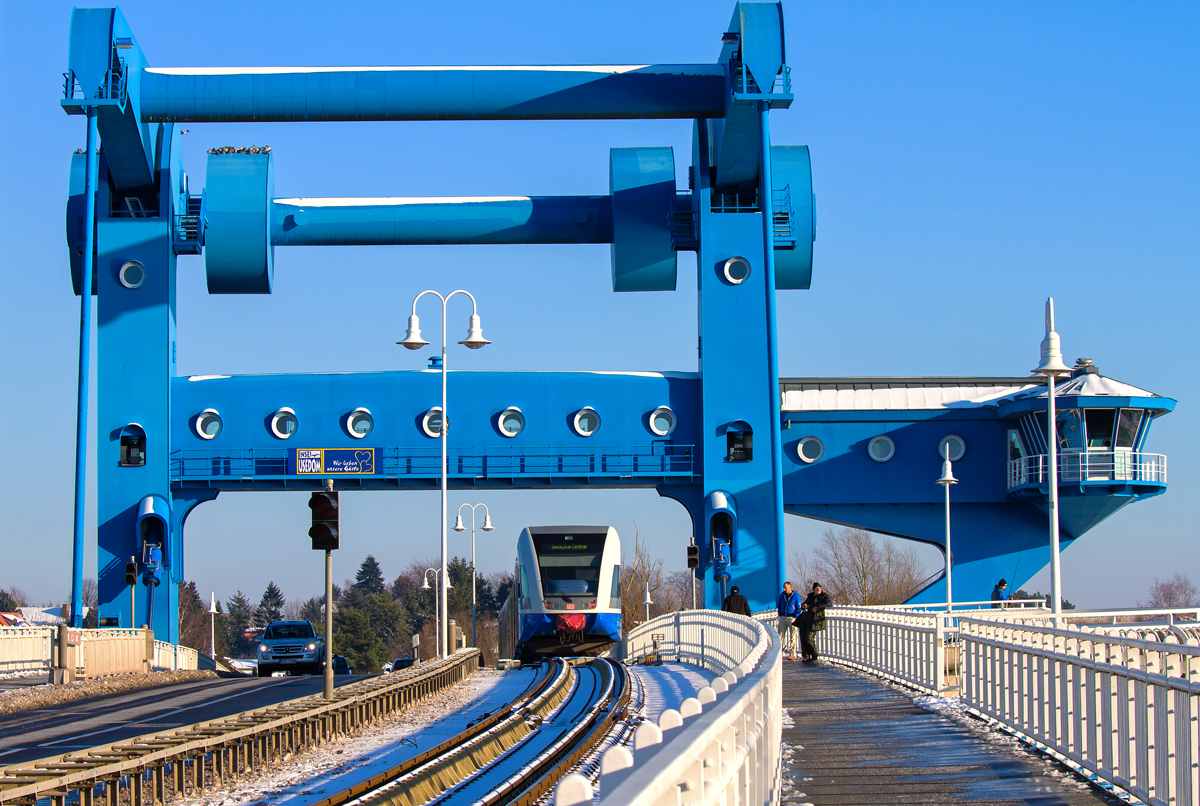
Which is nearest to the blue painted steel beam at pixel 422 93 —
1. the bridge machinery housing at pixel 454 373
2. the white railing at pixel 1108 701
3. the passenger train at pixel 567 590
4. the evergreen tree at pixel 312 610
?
the bridge machinery housing at pixel 454 373

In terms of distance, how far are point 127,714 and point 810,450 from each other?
32.8 metres

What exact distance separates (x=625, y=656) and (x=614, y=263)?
12.7 meters

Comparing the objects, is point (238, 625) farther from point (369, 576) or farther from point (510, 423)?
point (510, 423)

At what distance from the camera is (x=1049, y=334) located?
26016mm

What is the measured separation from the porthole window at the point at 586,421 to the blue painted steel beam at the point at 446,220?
5.70 meters

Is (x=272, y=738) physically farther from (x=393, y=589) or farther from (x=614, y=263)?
(x=393, y=589)

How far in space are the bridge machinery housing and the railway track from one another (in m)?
22.9

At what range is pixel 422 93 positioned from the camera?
43156mm

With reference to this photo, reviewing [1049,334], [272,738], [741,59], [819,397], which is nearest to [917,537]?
[819,397]

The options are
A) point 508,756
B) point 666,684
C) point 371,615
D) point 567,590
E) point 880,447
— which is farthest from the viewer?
point 371,615

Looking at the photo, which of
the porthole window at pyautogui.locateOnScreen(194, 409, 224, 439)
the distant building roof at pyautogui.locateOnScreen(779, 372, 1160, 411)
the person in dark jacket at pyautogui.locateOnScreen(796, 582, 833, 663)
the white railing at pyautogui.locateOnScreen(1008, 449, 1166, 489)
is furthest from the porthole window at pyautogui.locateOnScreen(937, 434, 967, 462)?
the porthole window at pyautogui.locateOnScreen(194, 409, 224, 439)

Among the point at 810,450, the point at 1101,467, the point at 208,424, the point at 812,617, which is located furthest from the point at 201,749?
the point at 1101,467

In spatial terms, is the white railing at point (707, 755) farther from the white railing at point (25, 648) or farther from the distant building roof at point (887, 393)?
the distant building roof at point (887, 393)

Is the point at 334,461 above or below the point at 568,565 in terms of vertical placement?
above
